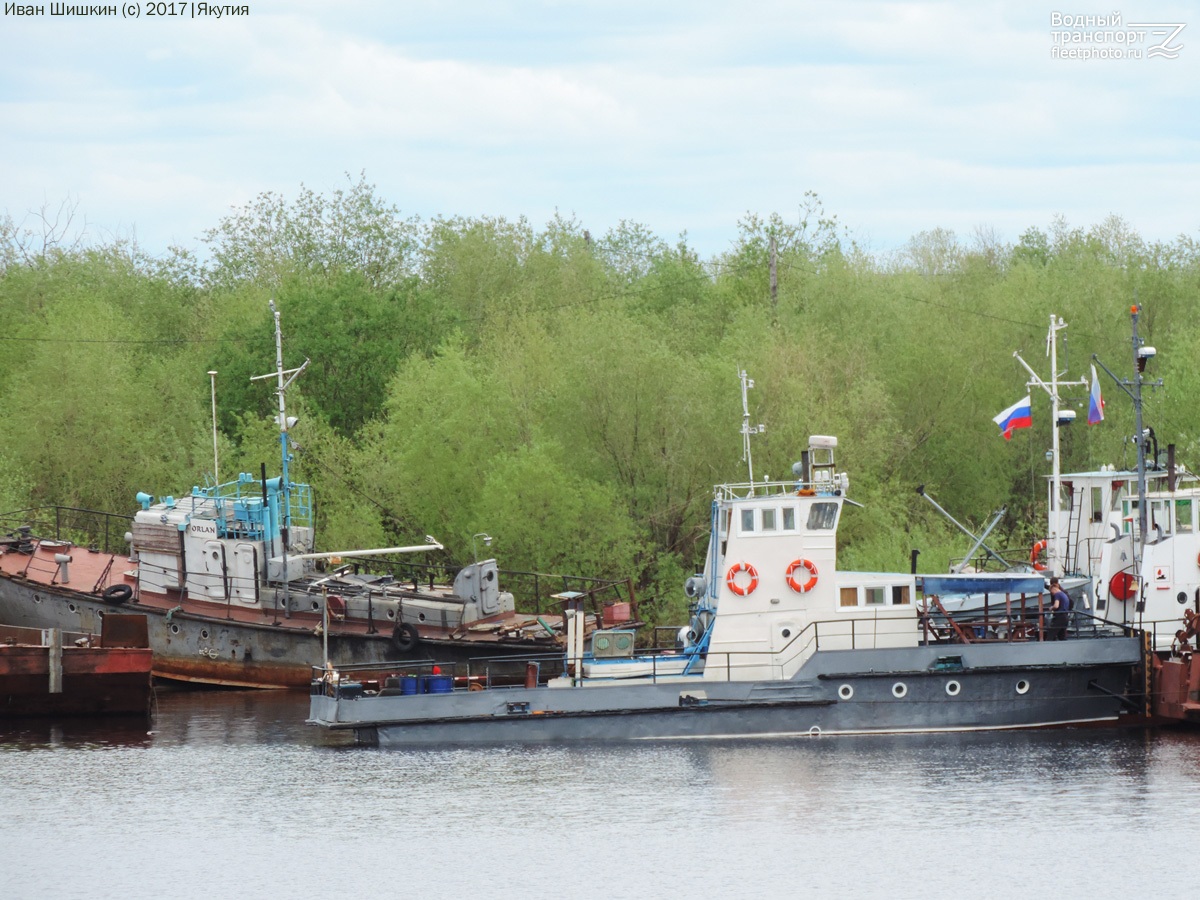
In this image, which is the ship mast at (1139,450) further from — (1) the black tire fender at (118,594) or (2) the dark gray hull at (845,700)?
(1) the black tire fender at (118,594)

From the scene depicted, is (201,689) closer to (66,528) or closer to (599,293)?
(66,528)

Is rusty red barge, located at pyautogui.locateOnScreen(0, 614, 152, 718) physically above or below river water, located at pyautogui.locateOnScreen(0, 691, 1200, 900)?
above

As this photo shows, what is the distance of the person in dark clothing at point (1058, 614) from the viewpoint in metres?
27.5

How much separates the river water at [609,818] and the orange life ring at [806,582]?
8.60ft

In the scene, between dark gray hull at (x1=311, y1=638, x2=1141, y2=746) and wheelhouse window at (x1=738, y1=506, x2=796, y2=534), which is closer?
dark gray hull at (x1=311, y1=638, x2=1141, y2=746)

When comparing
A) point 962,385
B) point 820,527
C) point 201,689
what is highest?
point 962,385

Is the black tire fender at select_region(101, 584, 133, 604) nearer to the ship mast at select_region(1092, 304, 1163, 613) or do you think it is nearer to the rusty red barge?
the rusty red barge

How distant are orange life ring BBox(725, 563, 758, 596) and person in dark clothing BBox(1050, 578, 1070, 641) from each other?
16.8ft

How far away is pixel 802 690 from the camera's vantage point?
2720 cm

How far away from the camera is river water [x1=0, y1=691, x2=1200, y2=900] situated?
20469mm

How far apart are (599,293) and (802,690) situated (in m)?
34.8

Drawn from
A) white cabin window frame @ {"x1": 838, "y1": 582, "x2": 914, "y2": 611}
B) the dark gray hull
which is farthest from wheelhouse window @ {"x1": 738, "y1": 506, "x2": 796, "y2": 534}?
the dark gray hull

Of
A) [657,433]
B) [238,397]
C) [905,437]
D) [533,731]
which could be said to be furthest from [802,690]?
[238,397]

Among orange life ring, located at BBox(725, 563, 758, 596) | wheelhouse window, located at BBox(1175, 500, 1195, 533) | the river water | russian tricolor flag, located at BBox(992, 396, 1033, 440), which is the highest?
russian tricolor flag, located at BBox(992, 396, 1033, 440)
